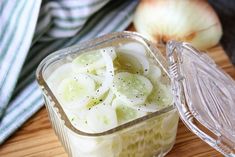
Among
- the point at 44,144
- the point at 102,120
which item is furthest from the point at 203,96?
the point at 44,144

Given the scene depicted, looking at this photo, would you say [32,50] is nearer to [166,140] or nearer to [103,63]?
[103,63]

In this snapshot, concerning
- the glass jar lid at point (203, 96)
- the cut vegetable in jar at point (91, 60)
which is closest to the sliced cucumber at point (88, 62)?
the cut vegetable in jar at point (91, 60)

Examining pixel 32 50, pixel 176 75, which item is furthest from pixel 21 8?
pixel 176 75

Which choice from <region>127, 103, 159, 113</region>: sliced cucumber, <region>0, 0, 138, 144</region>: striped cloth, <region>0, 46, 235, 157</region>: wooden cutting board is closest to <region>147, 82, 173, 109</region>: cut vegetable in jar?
<region>127, 103, 159, 113</region>: sliced cucumber

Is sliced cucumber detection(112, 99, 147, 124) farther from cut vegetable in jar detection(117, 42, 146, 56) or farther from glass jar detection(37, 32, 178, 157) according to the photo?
cut vegetable in jar detection(117, 42, 146, 56)

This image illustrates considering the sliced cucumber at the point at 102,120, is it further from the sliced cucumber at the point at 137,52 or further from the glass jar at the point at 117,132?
the sliced cucumber at the point at 137,52

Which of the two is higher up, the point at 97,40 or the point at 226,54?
the point at 97,40

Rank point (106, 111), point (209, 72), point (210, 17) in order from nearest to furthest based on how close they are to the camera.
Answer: point (106, 111) → point (209, 72) → point (210, 17)
